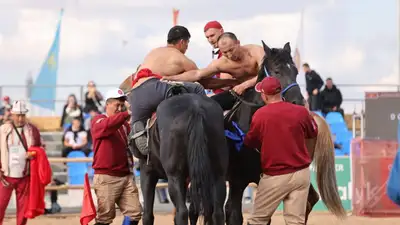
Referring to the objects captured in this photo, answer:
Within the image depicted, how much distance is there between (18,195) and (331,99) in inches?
426

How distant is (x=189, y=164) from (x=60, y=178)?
10722 millimetres

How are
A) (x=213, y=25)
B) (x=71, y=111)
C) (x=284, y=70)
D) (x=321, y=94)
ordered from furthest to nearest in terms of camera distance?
(x=321, y=94) → (x=71, y=111) → (x=213, y=25) → (x=284, y=70)

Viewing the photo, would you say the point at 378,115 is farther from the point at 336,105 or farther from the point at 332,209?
the point at 332,209

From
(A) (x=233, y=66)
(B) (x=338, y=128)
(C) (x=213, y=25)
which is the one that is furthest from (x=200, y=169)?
(B) (x=338, y=128)

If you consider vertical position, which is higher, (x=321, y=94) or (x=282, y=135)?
(x=321, y=94)

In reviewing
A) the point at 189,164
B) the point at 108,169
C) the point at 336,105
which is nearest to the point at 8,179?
the point at 108,169

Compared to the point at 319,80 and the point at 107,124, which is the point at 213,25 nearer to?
the point at 107,124

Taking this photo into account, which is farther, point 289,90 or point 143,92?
point 143,92

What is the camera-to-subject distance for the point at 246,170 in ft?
32.3

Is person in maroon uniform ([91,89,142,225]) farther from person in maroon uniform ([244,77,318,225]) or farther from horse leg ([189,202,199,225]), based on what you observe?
person in maroon uniform ([244,77,318,225])

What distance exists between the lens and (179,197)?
8805mm

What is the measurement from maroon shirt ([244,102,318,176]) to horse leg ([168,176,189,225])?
812mm

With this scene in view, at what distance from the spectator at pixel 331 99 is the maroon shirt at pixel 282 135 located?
13.3 meters

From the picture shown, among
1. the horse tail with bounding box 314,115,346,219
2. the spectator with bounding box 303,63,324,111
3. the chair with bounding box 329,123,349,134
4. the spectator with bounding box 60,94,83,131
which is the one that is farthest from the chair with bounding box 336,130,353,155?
the horse tail with bounding box 314,115,346,219
